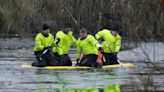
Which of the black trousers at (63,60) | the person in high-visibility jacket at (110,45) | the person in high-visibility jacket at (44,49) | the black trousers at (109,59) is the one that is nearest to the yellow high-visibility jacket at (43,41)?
the person in high-visibility jacket at (44,49)

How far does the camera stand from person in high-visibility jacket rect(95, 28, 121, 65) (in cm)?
2278

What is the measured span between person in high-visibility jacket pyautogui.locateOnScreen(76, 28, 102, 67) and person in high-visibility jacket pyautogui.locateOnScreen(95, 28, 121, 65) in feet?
2.94

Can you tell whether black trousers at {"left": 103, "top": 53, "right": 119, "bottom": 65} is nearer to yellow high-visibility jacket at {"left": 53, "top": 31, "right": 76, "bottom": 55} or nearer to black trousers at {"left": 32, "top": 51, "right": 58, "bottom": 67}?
yellow high-visibility jacket at {"left": 53, "top": 31, "right": 76, "bottom": 55}

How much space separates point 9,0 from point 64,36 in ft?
88.5

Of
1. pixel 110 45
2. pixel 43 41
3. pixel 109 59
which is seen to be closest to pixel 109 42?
pixel 110 45

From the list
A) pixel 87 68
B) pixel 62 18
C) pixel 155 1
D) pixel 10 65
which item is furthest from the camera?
pixel 62 18

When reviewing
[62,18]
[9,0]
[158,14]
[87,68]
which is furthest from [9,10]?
[158,14]

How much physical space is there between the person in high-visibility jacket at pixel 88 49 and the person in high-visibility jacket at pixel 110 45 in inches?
35.2

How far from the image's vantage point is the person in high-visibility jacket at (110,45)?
22.8 metres

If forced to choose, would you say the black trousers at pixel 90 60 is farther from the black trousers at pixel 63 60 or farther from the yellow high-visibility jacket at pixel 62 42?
the yellow high-visibility jacket at pixel 62 42

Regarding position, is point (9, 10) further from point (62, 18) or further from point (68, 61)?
point (68, 61)

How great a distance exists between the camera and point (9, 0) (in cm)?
4906

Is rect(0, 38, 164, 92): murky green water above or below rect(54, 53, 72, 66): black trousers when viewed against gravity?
below

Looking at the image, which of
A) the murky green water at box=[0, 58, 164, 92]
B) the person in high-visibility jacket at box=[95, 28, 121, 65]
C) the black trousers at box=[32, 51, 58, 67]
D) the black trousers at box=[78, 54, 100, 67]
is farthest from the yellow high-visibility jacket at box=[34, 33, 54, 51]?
the person in high-visibility jacket at box=[95, 28, 121, 65]
